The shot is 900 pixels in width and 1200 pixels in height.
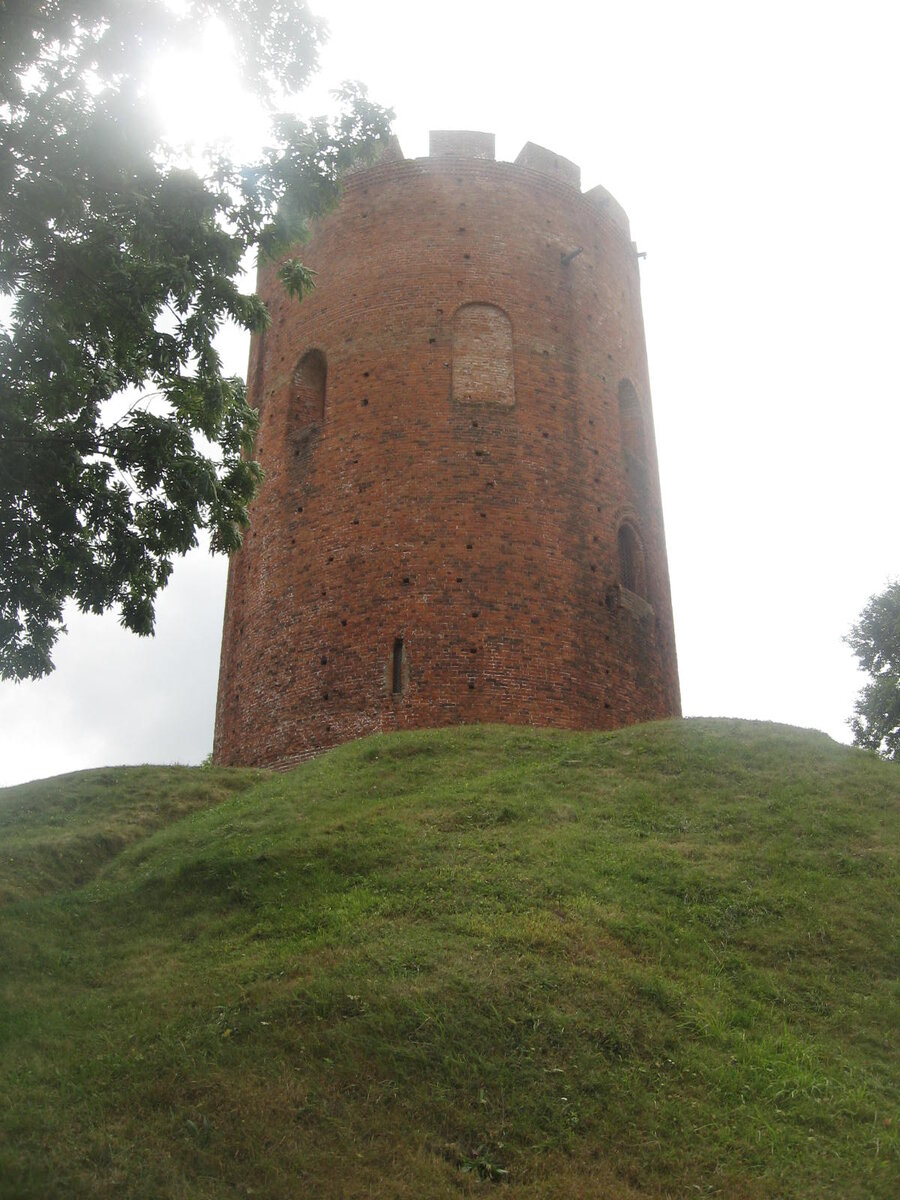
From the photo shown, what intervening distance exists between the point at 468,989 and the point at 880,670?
17.4 metres

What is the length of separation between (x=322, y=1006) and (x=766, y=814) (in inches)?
198

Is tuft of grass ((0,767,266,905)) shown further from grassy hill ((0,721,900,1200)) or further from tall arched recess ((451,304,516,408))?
tall arched recess ((451,304,516,408))

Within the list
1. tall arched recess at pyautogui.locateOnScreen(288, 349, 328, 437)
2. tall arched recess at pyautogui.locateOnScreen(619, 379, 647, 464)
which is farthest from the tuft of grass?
tall arched recess at pyautogui.locateOnScreen(619, 379, 647, 464)

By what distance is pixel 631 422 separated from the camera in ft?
61.0

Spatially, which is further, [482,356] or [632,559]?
[632,559]

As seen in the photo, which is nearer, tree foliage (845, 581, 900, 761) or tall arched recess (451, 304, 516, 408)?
tall arched recess (451, 304, 516, 408)

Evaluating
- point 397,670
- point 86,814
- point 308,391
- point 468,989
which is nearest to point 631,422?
point 308,391

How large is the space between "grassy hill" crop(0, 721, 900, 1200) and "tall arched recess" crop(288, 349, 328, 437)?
711 cm

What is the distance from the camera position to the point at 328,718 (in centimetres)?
1498

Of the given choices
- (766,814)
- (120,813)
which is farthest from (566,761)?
(120,813)

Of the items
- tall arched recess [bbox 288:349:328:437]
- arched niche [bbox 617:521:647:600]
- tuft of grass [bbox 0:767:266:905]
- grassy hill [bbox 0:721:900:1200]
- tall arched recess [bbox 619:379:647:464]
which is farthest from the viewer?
tall arched recess [bbox 619:379:647:464]

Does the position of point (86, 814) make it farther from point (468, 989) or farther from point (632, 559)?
point (632, 559)

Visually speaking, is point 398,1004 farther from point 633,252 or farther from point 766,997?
point 633,252

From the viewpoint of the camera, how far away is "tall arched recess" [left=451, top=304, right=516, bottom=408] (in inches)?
651
